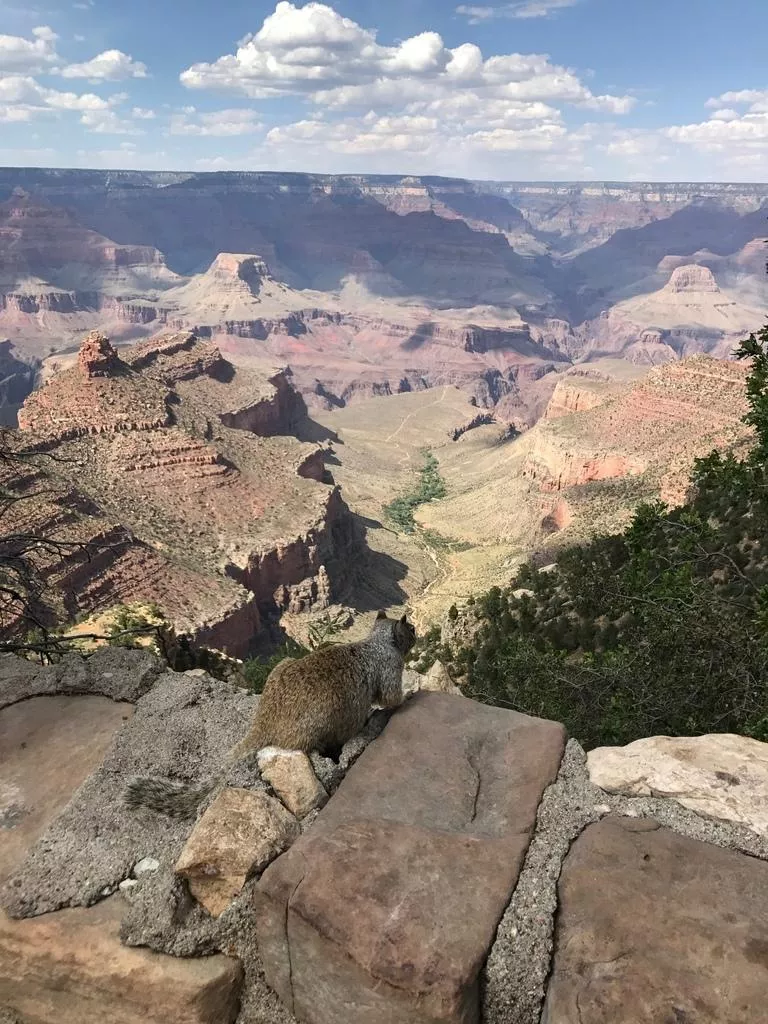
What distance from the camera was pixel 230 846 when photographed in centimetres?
354

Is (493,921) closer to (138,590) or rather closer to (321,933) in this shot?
(321,933)

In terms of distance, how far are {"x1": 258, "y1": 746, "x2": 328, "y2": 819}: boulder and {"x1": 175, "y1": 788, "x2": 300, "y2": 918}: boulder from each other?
0.53ft

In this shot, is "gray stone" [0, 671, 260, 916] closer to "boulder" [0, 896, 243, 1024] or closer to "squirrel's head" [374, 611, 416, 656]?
"boulder" [0, 896, 243, 1024]

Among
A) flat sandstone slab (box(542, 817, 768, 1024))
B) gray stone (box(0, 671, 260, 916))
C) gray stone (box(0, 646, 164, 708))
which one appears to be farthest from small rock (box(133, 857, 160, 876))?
flat sandstone slab (box(542, 817, 768, 1024))

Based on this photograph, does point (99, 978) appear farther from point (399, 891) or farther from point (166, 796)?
point (399, 891)

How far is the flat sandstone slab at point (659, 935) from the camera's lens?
2.76 metres

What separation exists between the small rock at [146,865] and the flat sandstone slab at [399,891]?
78 cm

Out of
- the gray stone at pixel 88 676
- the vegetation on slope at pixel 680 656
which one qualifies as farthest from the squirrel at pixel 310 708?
the vegetation on slope at pixel 680 656

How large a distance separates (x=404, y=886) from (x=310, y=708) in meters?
1.52

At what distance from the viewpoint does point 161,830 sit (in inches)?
157

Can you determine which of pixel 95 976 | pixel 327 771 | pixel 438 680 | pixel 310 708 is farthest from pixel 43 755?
pixel 438 680

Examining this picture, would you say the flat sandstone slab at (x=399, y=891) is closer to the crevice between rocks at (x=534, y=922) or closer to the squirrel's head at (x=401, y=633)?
the crevice between rocks at (x=534, y=922)

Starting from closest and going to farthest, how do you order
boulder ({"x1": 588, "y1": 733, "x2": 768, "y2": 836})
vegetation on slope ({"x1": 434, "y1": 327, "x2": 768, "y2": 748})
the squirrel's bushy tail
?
boulder ({"x1": 588, "y1": 733, "x2": 768, "y2": 836}) → the squirrel's bushy tail → vegetation on slope ({"x1": 434, "y1": 327, "x2": 768, "y2": 748})

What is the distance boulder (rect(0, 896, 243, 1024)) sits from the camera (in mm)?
3203
